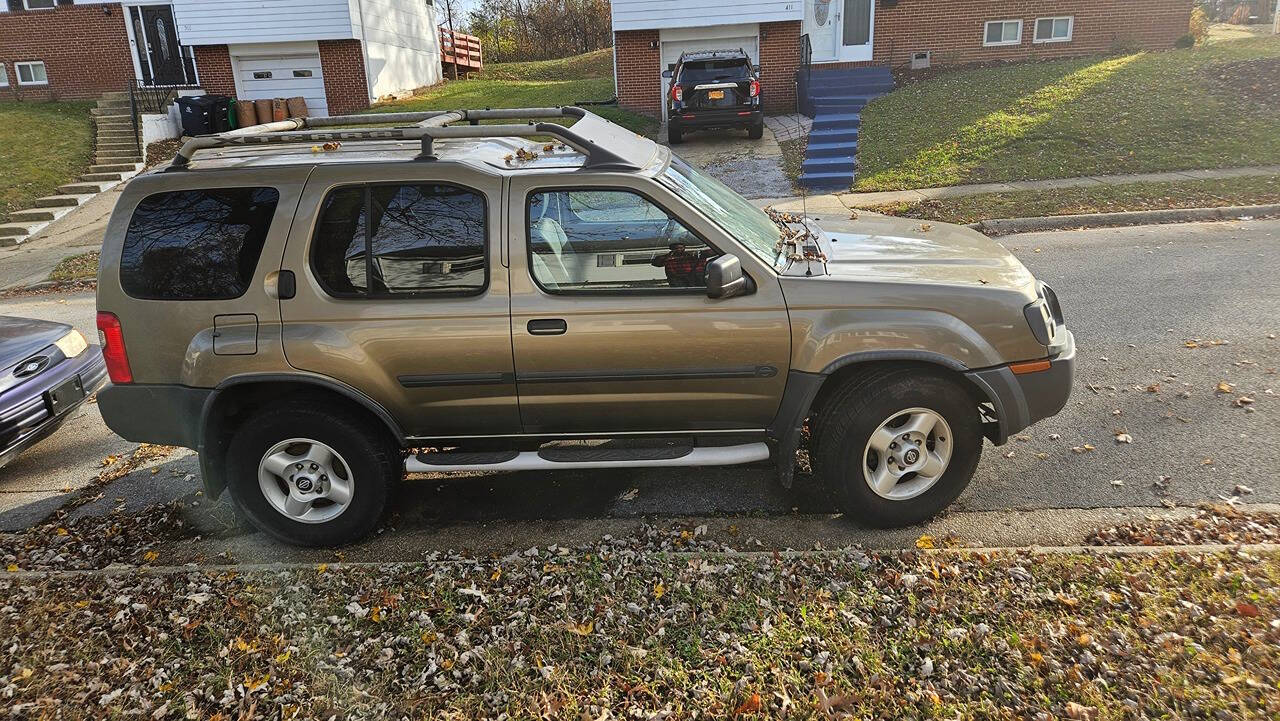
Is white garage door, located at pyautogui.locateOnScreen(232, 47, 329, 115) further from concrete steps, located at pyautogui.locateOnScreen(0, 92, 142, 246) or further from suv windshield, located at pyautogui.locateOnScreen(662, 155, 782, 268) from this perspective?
suv windshield, located at pyautogui.locateOnScreen(662, 155, 782, 268)

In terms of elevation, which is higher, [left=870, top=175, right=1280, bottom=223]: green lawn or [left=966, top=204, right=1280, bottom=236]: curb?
[left=870, top=175, right=1280, bottom=223]: green lawn

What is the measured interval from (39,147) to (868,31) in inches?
752

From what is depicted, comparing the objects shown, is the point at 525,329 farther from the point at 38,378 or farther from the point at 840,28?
the point at 840,28

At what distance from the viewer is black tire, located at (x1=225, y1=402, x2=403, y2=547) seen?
422 cm

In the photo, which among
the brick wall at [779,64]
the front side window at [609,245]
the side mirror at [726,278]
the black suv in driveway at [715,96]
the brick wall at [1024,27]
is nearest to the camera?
the side mirror at [726,278]

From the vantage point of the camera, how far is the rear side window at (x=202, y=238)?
→ 4160 mm

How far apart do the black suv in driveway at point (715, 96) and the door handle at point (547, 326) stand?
13151 mm

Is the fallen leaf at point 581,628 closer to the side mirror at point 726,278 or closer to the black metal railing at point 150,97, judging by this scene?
the side mirror at point 726,278

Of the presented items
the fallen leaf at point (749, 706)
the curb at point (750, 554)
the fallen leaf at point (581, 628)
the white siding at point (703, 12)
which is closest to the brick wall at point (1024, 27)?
the white siding at point (703, 12)

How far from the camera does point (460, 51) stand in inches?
1202

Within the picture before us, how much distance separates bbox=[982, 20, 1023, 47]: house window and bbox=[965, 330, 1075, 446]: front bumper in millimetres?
18038

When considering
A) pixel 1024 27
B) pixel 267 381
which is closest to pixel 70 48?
pixel 267 381

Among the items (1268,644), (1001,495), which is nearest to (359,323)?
(1001,495)

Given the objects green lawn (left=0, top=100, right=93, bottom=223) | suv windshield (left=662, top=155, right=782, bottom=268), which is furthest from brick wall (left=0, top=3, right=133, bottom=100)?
suv windshield (left=662, top=155, right=782, bottom=268)
